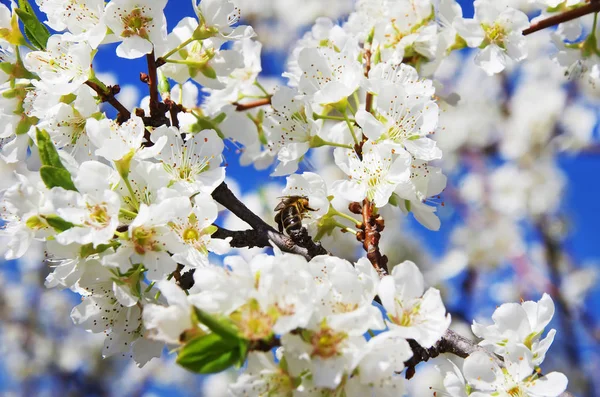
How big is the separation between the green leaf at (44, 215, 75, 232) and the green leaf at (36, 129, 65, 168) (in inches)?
5.0

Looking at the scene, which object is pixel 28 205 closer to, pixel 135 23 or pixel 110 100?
pixel 110 100

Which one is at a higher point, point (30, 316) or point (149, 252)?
point (149, 252)

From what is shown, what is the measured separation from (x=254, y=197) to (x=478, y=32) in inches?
110


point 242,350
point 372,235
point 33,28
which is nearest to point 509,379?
point 372,235

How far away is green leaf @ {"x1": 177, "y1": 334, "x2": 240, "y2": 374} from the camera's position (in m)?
1.02

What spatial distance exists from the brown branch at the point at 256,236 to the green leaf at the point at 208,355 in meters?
0.45

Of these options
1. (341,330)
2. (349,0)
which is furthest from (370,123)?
(349,0)

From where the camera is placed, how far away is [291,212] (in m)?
1.57

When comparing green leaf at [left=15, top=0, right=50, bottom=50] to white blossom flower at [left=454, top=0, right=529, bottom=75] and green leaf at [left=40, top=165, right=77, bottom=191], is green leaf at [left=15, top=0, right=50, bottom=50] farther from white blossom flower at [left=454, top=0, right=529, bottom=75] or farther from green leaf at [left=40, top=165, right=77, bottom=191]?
white blossom flower at [left=454, top=0, right=529, bottom=75]

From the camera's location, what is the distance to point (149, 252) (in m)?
1.26

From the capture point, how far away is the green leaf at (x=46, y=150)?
128 cm

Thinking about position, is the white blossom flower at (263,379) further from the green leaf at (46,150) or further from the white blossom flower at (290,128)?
the white blossom flower at (290,128)

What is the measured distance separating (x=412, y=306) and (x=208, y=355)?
49 cm

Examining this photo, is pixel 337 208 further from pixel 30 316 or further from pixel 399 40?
pixel 30 316
